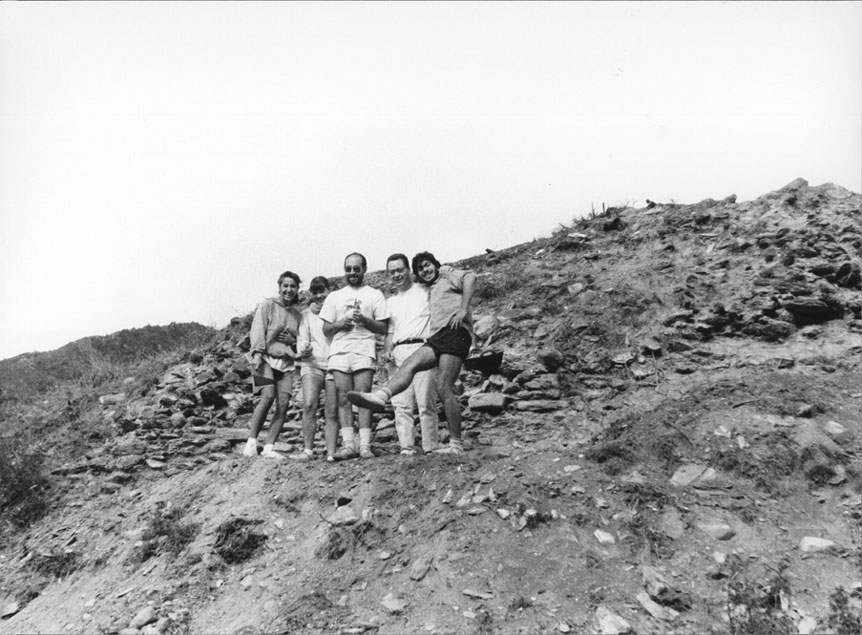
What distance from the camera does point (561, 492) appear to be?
5137 millimetres

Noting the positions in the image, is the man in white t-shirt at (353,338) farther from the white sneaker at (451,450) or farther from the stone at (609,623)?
the stone at (609,623)

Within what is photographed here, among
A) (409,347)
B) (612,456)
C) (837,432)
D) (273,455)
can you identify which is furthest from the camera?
(273,455)

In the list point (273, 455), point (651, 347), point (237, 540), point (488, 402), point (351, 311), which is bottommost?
point (237, 540)

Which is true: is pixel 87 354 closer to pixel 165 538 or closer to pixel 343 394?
pixel 165 538

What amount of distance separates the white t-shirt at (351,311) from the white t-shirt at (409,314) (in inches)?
6.4

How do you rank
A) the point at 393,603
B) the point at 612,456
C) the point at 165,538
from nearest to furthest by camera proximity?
1. the point at 393,603
2. the point at 612,456
3. the point at 165,538

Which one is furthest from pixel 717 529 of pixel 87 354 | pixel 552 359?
pixel 87 354

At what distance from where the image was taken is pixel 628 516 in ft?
15.8

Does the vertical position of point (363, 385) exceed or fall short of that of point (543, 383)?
it exceeds it

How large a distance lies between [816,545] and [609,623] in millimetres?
1696

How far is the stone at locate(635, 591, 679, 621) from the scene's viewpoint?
3938 mm

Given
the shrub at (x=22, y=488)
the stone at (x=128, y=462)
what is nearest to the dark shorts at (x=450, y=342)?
the stone at (x=128, y=462)

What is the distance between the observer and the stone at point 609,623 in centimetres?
384

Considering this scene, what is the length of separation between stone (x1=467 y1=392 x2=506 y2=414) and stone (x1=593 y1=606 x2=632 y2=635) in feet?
10.7
